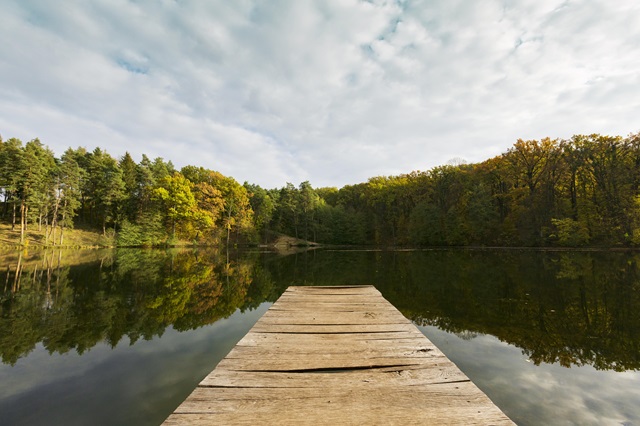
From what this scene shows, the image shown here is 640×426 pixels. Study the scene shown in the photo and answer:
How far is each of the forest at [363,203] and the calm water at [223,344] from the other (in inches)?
1210

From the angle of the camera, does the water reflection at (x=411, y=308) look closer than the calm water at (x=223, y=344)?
No

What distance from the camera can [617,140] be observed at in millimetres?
31812

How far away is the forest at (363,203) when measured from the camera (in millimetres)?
32375

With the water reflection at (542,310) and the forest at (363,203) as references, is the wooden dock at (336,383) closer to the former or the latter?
the water reflection at (542,310)

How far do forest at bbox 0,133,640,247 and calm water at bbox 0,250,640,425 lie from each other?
3073cm

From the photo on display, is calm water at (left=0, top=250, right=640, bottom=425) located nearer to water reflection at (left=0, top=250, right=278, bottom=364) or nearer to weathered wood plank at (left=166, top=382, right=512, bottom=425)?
water reflection at (left=0, top=250, right=278, bottom=364)

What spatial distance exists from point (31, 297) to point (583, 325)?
14454 millimetres

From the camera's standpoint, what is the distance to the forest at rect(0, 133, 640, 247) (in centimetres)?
3238

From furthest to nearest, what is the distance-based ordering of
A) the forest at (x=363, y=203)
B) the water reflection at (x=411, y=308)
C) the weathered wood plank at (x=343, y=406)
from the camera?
the forest at (x=363, y=203) < the water reflection at (x=411, y=308) < the weathered wood plank at (x=343, y=406)

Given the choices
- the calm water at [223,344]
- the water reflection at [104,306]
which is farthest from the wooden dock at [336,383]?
the water reflection at [104,306]

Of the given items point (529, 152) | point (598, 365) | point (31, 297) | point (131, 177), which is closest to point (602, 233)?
point (529, 152)

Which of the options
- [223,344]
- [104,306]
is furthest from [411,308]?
[104,306]

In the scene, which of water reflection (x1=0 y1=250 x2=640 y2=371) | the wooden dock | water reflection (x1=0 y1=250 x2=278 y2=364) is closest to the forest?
water reflection (x1=0 y1=250 x2=640 y2=371)

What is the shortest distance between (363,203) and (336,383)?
66.9m
